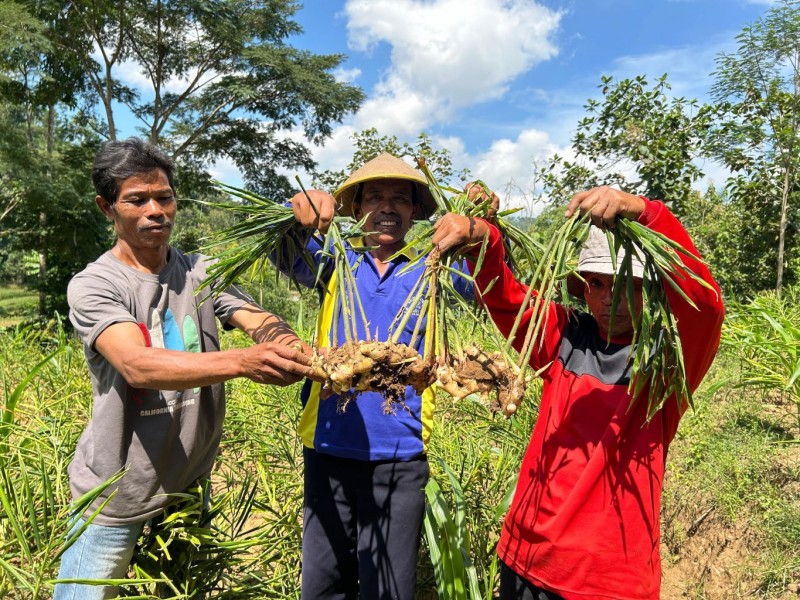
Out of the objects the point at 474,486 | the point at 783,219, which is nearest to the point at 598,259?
the point at 474,486

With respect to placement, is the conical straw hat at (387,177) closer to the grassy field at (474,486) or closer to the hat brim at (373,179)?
the hat brim at (373,179)

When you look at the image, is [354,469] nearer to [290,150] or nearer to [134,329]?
[134,329]

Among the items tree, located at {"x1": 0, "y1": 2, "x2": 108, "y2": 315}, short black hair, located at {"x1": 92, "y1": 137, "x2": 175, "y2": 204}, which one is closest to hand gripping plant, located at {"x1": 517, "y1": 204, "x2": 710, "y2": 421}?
short black hair, located at {"x1": 92, "y1": 137, "x2": 175, "y2": 204}

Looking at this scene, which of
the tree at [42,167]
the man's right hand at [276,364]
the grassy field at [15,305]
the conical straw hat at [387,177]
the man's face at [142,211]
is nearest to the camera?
the man's right hand at [276,364]

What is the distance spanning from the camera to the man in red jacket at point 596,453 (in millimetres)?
1218

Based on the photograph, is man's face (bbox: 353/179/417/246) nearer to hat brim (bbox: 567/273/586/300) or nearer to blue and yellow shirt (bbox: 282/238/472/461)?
blue and yellow shirt (bbox: 282/238/472/461)

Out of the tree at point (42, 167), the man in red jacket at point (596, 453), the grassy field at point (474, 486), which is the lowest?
the grassy field at point (474, 486)

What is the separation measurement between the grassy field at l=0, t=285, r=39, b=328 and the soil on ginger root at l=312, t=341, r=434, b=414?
11.8 metres

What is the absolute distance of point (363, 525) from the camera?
1531 millimetres

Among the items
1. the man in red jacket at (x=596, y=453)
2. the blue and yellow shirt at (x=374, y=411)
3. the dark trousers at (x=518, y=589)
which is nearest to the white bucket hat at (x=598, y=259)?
the man in red jacket at (x=596, y=453)

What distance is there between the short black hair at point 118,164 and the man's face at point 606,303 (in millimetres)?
1221

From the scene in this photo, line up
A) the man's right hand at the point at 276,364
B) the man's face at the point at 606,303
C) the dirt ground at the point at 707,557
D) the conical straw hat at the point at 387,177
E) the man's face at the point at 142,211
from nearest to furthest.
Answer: the man's right hand at the point at 276,364, the man's face at the point at 606,303, the man's face at the point at 142,211, the conical straw hat at the point at 387,177, the dirt ground at the point at 707,557

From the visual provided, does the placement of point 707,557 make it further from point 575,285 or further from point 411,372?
point 411,372

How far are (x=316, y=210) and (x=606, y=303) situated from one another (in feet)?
2.57
